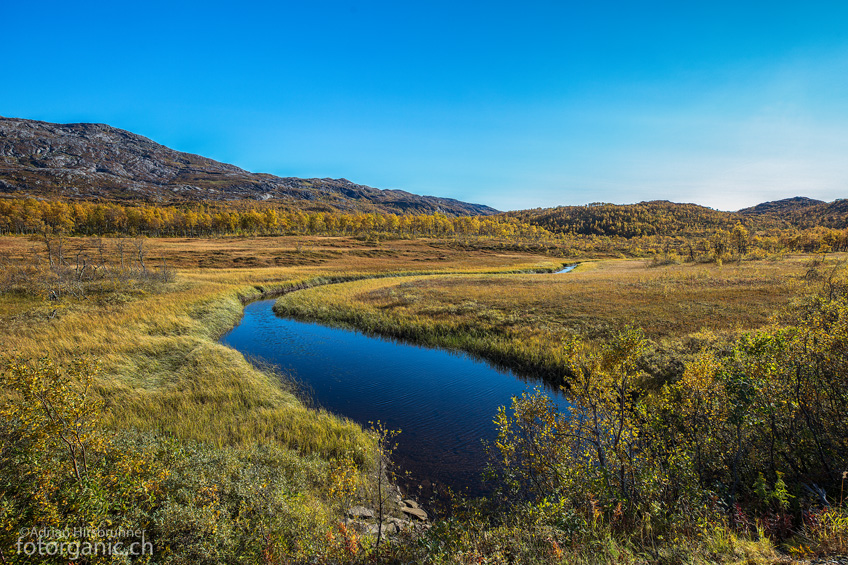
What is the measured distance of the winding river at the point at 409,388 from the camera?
11211mm

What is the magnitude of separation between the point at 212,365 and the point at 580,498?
16642mm

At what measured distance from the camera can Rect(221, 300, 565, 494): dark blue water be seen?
1132cm

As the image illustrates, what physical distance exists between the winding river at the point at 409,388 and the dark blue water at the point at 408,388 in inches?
1.5

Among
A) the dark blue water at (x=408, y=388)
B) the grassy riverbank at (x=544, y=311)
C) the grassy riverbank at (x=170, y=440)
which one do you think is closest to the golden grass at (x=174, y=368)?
the grassy riverbank at (x=170, y=440)

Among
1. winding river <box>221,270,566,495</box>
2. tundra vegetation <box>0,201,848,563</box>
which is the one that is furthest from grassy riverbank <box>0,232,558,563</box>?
winding river <box>221,270,566,495</box>

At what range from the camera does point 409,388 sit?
1669cm

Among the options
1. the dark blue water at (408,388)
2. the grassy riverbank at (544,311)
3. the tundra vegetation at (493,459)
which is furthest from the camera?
the grassy riverbank at (544,311)

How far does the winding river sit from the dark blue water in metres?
0.04

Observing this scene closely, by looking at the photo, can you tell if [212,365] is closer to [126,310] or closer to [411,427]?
[411,427]

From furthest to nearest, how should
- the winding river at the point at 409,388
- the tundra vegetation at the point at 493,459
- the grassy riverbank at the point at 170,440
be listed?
the winding river at the point at 409,388 < the grassy riverbank at the point at 170,440 < the tundra vegetation at the point at 493,459

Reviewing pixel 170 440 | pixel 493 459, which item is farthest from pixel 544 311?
pixel 170 440

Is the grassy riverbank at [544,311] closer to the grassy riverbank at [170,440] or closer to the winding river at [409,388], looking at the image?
the winding river at [409,388]

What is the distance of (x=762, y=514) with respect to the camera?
5.65 meters

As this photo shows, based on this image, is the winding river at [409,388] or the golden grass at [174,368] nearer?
the golden grass at [174,368]
